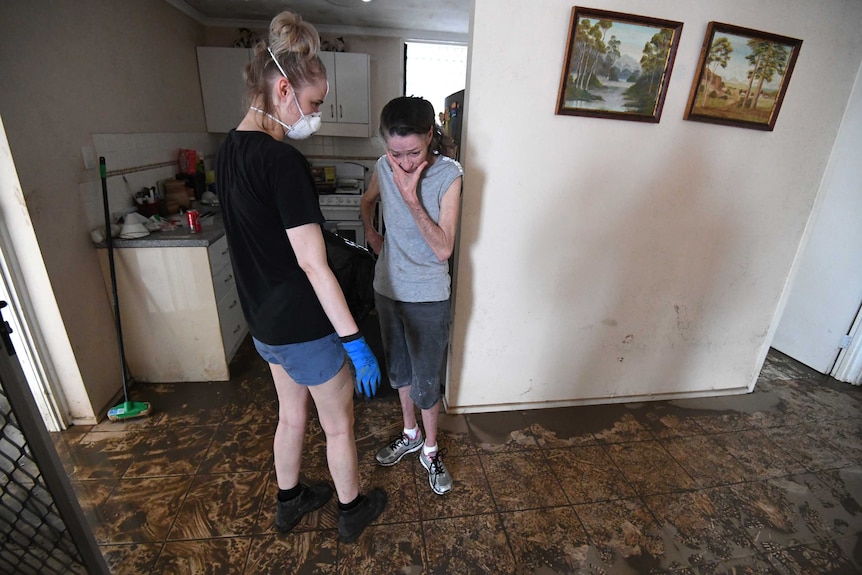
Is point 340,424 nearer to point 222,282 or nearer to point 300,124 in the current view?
point 300,124

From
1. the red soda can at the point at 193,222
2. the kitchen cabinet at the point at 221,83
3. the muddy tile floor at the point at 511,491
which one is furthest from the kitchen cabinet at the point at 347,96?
the muddy tile floor at the point at 511,491

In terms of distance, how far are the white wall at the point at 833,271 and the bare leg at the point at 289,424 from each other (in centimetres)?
264

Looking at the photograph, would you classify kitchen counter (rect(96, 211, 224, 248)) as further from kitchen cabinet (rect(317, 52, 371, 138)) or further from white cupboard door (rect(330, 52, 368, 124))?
white cupboard door (rect(330, 52, 368, 124))

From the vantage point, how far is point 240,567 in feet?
4.12

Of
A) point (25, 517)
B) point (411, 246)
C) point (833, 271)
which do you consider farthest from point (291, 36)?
point (833, 271)

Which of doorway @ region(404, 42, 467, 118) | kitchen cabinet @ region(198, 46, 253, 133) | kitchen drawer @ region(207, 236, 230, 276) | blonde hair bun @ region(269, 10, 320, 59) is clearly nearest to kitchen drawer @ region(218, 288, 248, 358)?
kitchen drawer @ region(207, 236, 230, 276)

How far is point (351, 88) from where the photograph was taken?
132 inches

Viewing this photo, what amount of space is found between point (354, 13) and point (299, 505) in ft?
11.2

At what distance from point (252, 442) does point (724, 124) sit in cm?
249

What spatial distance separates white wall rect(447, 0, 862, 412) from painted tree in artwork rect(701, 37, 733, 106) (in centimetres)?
7

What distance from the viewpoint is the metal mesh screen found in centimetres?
78

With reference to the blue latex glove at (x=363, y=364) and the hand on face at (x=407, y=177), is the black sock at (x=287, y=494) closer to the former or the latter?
the blue latex glove at (x=363, y=364)

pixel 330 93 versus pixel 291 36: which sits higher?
pixel 330 93

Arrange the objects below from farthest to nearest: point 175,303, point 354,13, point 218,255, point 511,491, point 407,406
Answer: point 354,13, point 218,255, point 175,303, point 407,406, point 511,491
